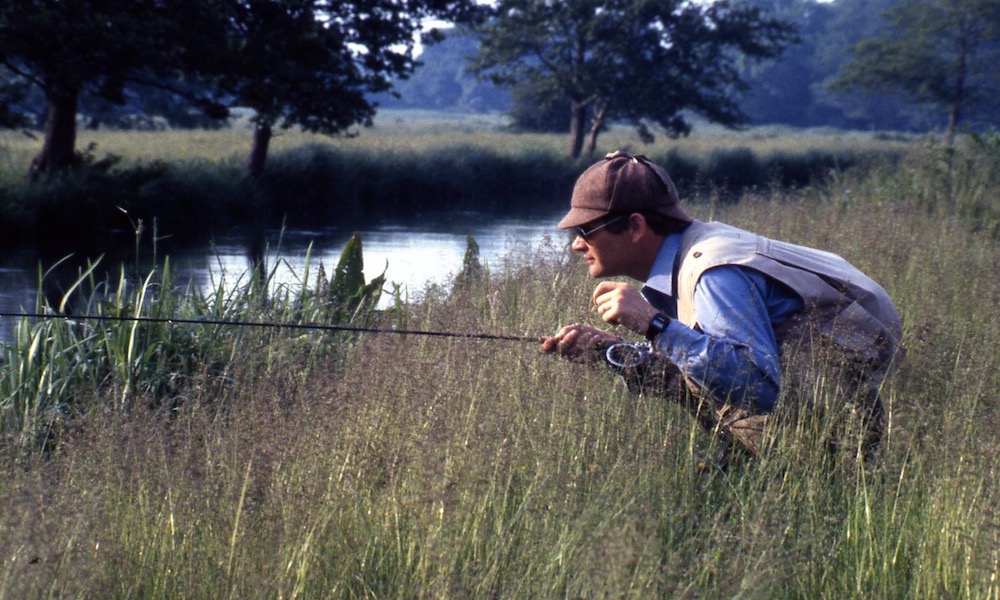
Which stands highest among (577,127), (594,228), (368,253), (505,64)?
(505,64)

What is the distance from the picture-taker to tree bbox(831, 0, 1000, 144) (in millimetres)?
37312

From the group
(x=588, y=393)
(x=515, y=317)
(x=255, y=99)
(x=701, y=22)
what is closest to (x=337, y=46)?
(x=255, y=99)

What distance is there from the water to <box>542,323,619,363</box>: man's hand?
4.68m

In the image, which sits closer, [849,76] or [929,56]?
[929,56]

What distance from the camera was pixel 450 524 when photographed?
244 cm

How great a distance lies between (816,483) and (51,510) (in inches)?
66.7

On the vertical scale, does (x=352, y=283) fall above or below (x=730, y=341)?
below

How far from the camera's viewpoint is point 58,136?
1698 cm

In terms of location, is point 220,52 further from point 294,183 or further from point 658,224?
point 658,224

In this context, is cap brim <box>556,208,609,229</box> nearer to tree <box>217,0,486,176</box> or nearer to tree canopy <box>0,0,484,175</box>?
tree canopy <box>0,0,484,175</box>

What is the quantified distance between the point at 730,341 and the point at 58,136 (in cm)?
1604

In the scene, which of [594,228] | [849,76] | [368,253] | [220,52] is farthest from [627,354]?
[849,76]

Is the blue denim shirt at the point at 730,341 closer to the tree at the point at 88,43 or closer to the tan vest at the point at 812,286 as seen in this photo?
the tan vest at the point at 812,286

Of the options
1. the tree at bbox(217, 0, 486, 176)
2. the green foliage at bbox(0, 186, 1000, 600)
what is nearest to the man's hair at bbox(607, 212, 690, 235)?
the green foliage at bbox(0, 186, 1000, 600)
